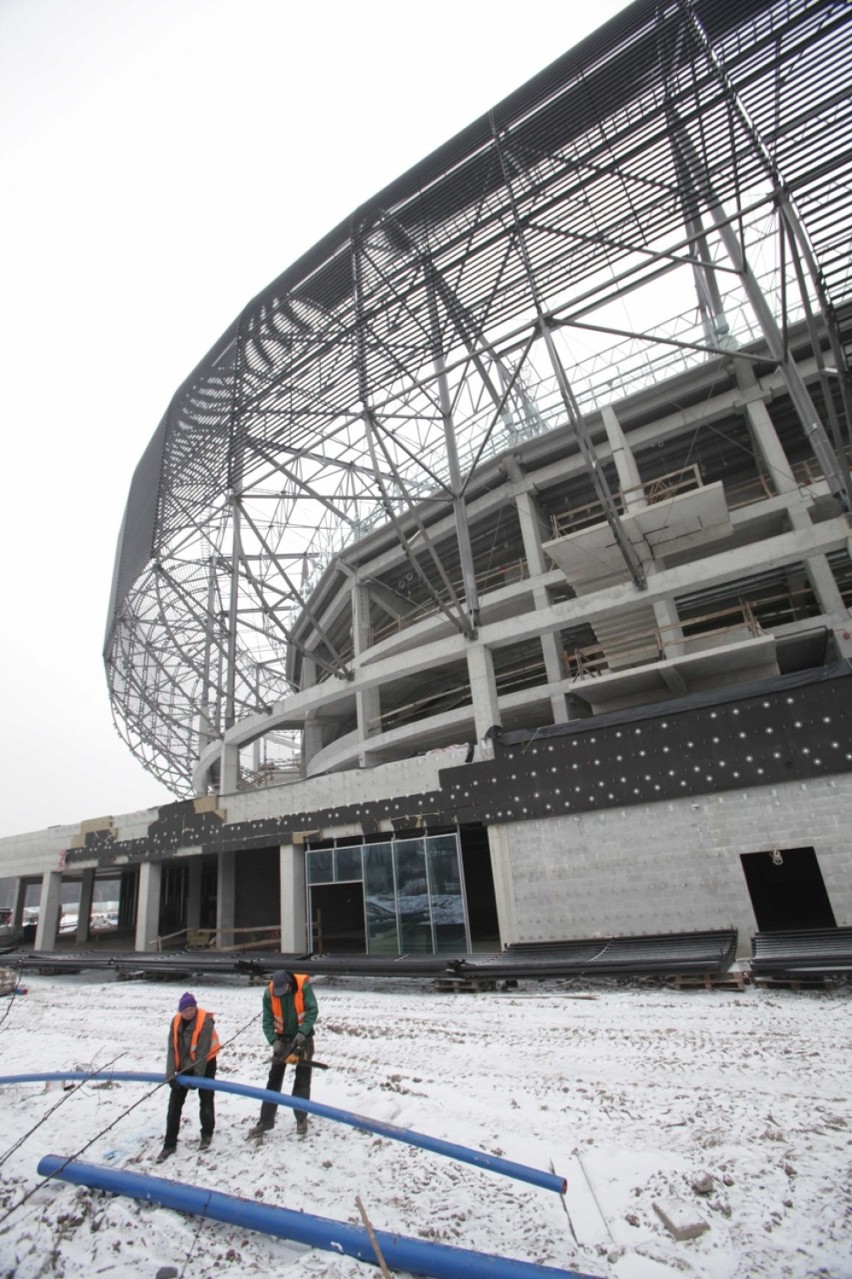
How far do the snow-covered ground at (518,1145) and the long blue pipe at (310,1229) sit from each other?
235 millimetres

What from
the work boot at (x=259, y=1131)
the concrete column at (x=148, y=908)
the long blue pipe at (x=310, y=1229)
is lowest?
the work boot at (x=259, y=1131)

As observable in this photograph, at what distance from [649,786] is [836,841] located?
3.54 metres

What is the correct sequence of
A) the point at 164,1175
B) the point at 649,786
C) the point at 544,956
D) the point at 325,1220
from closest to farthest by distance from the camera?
1. the point at 325,1220
2. the point at 164,1175
3. the point at 544,956
4. the point at 649,786

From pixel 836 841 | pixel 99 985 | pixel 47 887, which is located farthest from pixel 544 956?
pixel 47 887

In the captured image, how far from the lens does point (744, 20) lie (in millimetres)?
16094

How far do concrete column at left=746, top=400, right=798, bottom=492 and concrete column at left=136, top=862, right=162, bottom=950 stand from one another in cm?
2875

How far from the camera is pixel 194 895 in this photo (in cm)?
3338

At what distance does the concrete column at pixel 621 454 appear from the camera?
76.0 feet


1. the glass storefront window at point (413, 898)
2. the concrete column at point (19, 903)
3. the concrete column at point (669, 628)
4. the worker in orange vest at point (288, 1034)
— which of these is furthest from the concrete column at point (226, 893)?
the worker in orange vest at point (288, 1034)

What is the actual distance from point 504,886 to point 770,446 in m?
18.1

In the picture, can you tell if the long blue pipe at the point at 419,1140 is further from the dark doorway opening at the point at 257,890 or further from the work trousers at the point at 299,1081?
the dark doorway opening at the point at 257,890

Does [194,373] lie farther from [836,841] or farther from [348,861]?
[836,841]

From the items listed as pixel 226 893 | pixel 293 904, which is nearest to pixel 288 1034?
pixel 293 904

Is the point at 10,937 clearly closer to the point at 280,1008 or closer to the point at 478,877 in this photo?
the point at 478,877
